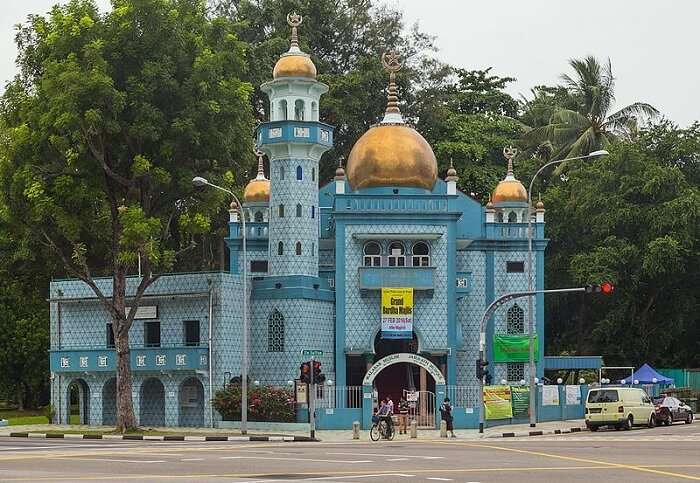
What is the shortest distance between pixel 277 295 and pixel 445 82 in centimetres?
3096

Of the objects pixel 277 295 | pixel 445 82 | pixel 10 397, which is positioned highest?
pixel 445 82

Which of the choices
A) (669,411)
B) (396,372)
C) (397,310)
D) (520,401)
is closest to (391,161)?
(397,310)

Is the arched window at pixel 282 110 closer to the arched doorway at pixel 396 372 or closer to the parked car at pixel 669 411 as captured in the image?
the arched doorway at pixel 396 372

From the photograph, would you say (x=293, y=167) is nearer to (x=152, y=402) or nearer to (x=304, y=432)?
(x=152, y=402)

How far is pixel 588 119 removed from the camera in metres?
85.8

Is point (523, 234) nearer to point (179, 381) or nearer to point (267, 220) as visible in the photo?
point (267, 220)

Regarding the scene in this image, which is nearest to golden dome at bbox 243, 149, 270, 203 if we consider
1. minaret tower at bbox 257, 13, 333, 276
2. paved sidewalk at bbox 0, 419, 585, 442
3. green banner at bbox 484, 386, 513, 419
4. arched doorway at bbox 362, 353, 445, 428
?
minaret tower at bbox 257, 13, 333, 276

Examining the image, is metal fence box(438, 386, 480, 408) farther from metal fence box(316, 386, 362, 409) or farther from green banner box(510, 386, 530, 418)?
metal fence box(316, 386, 362, 409)

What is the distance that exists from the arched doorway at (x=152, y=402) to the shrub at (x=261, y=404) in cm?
471

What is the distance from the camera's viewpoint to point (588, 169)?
3000 inches

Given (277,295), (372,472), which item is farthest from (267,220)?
(372,472)

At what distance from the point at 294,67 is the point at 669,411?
21.4 m

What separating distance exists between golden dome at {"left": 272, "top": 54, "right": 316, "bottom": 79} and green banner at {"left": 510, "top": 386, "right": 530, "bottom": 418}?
1618cm

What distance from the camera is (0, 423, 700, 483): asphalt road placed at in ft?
82.8
